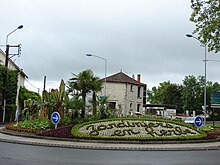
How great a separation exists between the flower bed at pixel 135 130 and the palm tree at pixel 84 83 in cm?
732

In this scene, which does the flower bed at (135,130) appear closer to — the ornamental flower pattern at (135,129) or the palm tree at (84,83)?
the ornamental flower pattern at (135,129)

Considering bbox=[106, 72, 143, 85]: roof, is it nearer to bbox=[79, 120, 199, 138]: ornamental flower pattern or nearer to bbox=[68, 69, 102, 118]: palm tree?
bbox=[68, 69, 102, 118]: palm tree

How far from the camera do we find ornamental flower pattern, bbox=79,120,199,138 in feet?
74.5

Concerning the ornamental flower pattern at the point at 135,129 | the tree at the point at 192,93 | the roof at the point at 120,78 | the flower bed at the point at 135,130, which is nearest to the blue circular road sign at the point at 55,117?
the flower bed at the point at 135,130

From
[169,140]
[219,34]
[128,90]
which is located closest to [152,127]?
[169,140]

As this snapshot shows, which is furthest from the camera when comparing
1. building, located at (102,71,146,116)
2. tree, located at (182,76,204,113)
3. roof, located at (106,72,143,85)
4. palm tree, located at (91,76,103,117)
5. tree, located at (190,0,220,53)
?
tree, located at (182,76,204,113)

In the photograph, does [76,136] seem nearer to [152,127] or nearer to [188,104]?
[152,127]

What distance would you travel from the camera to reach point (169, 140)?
21.8 meters

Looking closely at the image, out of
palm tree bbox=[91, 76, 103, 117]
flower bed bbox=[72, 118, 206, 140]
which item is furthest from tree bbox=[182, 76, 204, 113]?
flower bed bbox=[72, 118, 206, 140]

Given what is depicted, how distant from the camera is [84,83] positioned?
31688 millimetres

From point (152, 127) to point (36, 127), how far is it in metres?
7.90

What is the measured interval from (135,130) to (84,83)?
9.67 meters

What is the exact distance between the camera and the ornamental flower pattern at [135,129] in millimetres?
22719

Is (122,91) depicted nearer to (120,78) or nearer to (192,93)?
(120,78)
